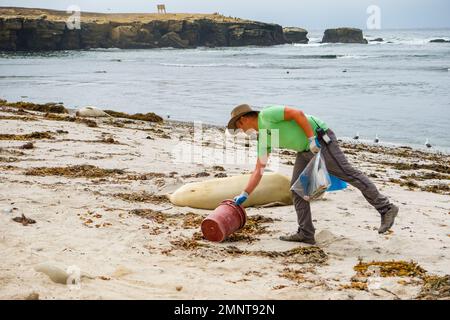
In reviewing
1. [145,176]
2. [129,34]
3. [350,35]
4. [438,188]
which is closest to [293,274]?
[145,176]

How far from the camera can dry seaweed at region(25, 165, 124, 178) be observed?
8095mm

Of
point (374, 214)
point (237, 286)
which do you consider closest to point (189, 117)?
point (374, 214)

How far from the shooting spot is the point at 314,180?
516 cm

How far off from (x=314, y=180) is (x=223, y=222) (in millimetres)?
1008

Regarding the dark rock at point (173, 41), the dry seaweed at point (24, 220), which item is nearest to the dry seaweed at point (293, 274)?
the dry seaweed at point (24, 220)

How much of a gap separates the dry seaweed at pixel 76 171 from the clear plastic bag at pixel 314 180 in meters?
3.97

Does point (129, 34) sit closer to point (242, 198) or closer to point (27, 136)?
point (27, 136)

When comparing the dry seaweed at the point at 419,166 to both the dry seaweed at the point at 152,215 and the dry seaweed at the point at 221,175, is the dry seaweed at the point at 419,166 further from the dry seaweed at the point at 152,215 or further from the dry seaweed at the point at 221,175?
the dry seaweed at the point at 152,215

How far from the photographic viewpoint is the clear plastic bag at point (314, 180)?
16.8ft

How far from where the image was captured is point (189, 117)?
62.2ft
